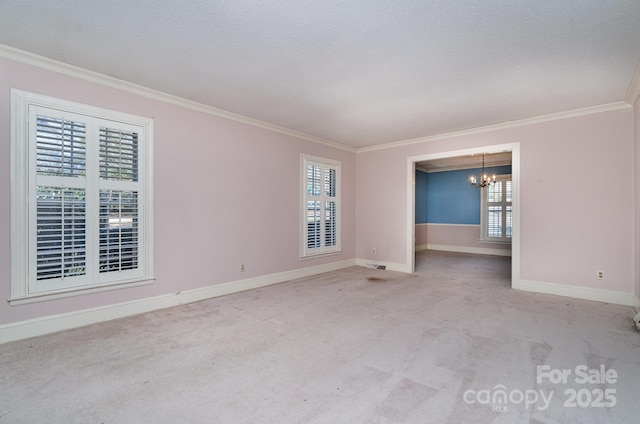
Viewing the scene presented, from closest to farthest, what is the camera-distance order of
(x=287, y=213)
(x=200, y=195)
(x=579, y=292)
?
(x=200, y=195) → (x=579, y=292) → (x=287, y=213)

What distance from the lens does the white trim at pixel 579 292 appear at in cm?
401

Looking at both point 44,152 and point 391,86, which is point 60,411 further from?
point 391,86

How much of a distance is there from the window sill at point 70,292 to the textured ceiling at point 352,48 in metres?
2.25

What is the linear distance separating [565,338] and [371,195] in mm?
4252

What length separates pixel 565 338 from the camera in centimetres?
293

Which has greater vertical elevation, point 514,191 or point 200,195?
point 514,191

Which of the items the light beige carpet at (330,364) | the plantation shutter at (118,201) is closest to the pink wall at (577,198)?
the light beige carpet at (330,364)

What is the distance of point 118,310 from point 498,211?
9.17 meters

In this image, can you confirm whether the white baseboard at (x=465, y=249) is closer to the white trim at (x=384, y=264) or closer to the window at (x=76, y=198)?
the white trim at (x=384, y=264)

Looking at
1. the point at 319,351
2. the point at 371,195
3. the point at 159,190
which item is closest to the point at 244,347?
the point at 319,351

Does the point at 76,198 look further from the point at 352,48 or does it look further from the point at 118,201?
the point at 352,48

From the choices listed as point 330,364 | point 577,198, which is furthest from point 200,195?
point 577,198

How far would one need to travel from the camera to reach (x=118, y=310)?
136 inches

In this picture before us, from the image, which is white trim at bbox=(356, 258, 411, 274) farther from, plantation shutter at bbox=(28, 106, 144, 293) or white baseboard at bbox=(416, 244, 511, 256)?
plantation shutter at bbox=(28, 106, 144, 293)
